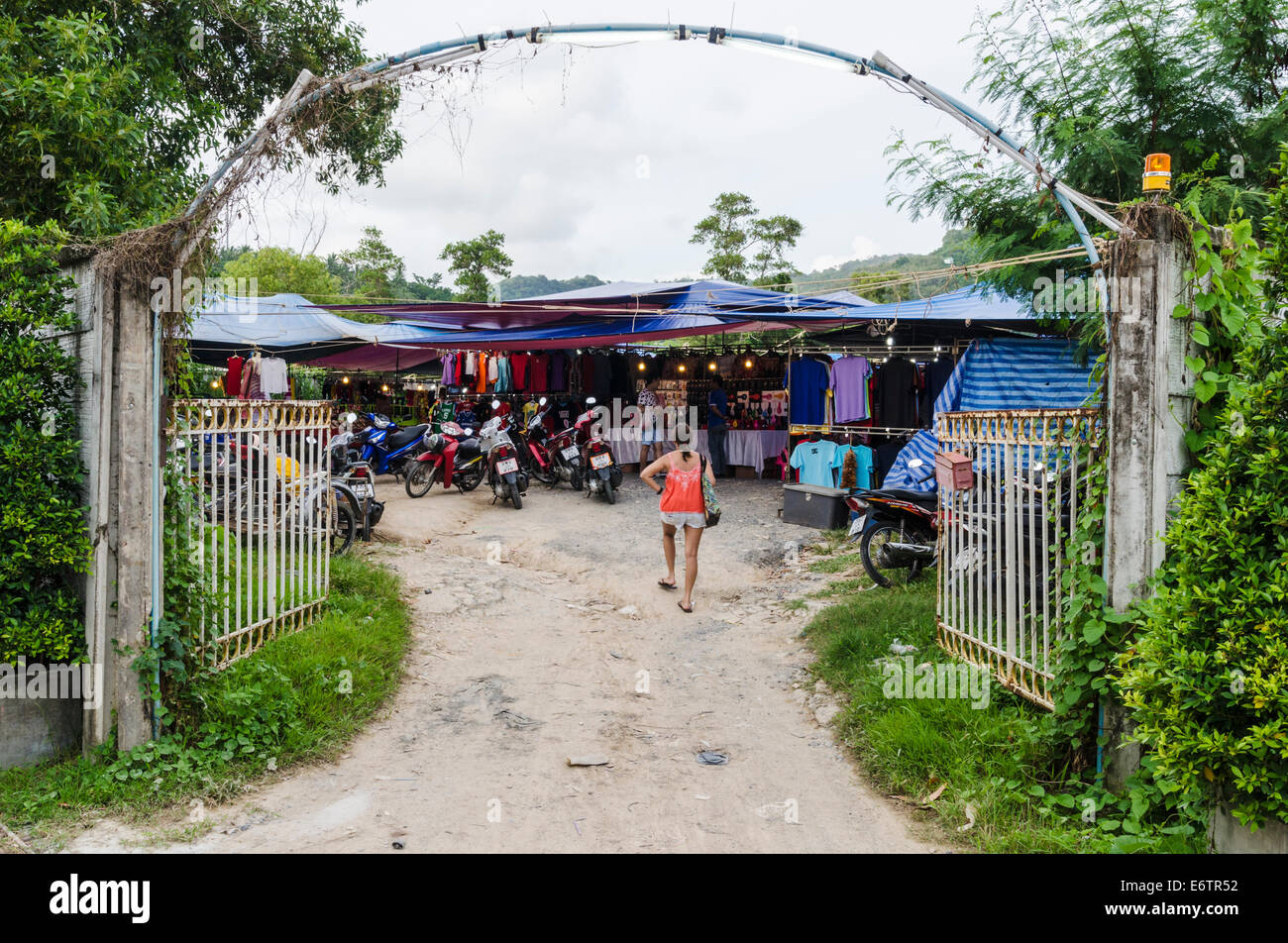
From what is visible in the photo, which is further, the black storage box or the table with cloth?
the table with cloth

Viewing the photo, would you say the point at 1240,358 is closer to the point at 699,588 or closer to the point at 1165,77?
the point at 1165,77

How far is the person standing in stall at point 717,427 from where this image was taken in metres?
13.2

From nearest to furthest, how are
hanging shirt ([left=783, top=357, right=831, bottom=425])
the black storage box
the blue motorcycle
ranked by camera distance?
the black storage box, hanging shirt ([left=783, top=357, right=831, bottom=425]), the blue motorcycle

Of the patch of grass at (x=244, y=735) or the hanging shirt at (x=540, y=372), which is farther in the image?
the hanging shirt at (x=540, y=372)

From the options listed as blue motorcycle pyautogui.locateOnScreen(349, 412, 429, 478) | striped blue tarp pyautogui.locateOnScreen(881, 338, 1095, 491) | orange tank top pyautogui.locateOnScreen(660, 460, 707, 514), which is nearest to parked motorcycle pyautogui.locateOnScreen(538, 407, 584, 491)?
blue motorcycle pyautogui.locateOnScreen(349, 412, 429, 478)

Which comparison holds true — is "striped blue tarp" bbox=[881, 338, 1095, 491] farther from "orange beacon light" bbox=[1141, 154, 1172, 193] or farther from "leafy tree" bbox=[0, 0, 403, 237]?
"leafy tree" bbox=[0, 0, 403, 237]

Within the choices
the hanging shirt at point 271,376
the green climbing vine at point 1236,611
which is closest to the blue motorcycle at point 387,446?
the hanging shirt at point 271,376

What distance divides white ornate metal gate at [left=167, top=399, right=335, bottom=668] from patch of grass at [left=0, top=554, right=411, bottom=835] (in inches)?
7.8

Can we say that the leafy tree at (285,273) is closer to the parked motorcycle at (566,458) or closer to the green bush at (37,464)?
the parked motorcycle at (566,458)

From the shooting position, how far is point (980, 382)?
8.53 meters

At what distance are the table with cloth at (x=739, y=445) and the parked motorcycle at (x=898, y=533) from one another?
6312 millimetres

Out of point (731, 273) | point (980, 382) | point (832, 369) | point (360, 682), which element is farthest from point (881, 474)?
point (731, 273)

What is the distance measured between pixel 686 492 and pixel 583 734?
2.81 meters

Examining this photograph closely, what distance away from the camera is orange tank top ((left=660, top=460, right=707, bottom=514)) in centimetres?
683
